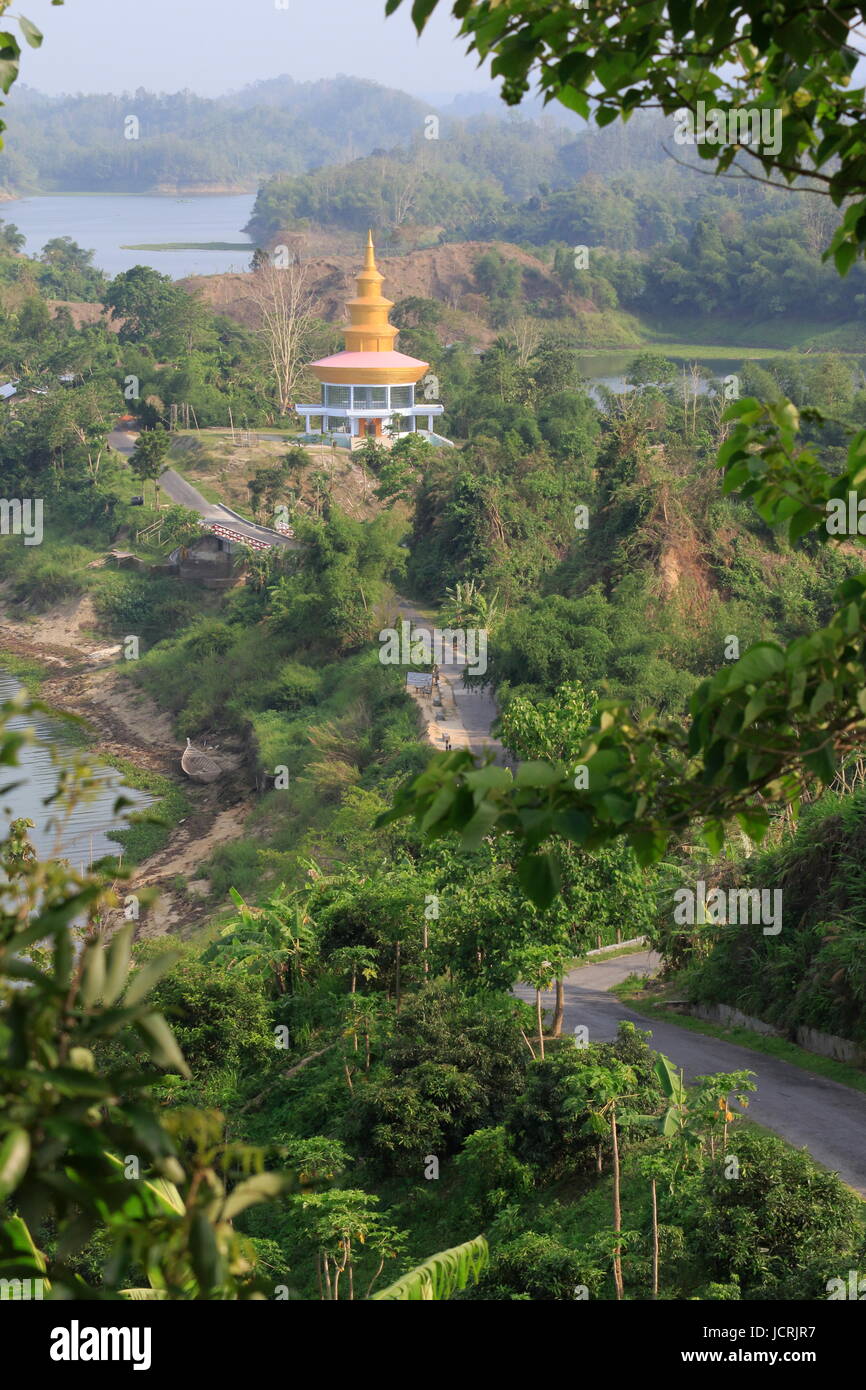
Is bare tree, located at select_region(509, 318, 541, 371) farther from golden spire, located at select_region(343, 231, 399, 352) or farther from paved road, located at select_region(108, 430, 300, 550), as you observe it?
paved road, located at select_region(108, 430, 300, 550)

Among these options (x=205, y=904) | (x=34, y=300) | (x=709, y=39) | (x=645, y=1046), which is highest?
(x=34, y=300)

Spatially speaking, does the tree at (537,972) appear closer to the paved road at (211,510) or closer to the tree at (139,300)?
the paved road at (211,510)

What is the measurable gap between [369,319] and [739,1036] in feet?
99.8

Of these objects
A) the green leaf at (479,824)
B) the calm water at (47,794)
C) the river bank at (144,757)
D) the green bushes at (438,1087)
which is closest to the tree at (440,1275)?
the green leaf at (479,824)

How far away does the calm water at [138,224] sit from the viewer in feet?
363

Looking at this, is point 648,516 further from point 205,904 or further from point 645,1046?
point 645,1046

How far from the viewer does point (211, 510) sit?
37.4 metres

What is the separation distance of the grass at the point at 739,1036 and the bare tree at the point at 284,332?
35376mm

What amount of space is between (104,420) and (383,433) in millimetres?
8133

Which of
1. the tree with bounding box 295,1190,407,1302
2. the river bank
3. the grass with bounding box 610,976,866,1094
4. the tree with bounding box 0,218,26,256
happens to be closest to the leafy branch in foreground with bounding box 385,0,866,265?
the tree with bounding box 295,1190,407,1302

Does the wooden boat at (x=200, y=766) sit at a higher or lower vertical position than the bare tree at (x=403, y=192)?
lower

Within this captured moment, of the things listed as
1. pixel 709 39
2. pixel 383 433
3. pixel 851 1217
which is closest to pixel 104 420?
pixel 383 433

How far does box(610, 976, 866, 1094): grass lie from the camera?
Answer: 11.2 m
